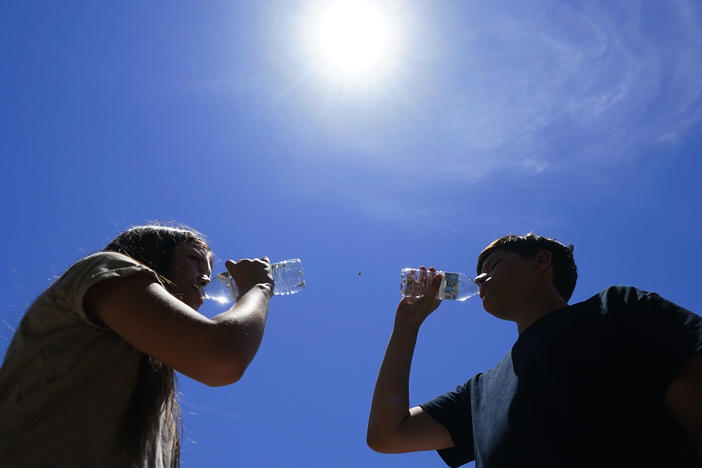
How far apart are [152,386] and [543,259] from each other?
3239 mm

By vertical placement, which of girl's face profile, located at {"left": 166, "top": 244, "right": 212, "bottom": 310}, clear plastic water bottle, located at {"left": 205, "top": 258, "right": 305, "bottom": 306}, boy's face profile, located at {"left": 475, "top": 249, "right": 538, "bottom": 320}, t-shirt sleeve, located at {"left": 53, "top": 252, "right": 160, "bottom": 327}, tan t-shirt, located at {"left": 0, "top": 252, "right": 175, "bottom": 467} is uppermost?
clear plastic water bottle, located at {"left": 205, "top": 258, "right": 305, "bottom": 306}

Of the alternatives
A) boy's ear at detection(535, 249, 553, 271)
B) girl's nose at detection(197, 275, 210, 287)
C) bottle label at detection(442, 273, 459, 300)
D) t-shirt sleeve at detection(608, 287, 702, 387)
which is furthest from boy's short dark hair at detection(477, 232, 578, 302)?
girl's nose at detection(197, 275, 210, 287)

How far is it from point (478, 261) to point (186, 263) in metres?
2.86

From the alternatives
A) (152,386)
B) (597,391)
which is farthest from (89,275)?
(597,391)

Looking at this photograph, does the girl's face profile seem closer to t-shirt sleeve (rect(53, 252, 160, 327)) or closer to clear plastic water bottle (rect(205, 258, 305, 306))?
t-shirt sleeve (rect(53, 252, 160, 327))

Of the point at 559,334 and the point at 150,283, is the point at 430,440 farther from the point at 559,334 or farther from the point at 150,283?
the point at 150,283

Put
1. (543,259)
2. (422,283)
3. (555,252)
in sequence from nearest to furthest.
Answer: (543,259)
(555,252)
(422,283)

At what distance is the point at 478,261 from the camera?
15.2ft

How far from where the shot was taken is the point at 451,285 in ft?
17.8

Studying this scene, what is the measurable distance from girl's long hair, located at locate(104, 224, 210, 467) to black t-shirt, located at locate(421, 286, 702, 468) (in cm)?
175

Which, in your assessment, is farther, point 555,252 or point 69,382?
point 555,252

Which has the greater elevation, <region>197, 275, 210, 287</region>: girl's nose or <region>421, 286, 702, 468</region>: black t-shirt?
<region>197, 275, 210, 287</region>: girl's nose

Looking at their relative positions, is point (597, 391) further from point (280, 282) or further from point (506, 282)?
point (280, 282)

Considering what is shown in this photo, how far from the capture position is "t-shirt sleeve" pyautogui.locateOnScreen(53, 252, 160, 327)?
196 cm
